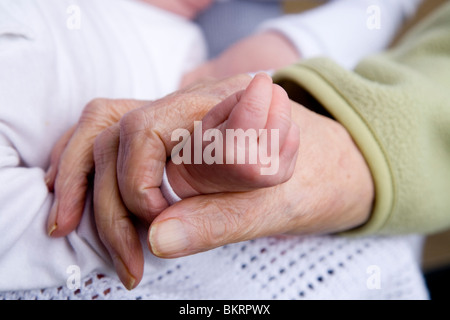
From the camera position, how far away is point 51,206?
411mm

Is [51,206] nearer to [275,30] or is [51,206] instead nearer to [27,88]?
[27,88]

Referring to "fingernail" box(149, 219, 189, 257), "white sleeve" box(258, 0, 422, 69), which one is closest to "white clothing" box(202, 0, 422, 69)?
"white sleeve" box(258, 0, 422, 69)

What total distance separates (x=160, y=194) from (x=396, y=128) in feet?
0.92

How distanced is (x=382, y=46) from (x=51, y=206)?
77cm

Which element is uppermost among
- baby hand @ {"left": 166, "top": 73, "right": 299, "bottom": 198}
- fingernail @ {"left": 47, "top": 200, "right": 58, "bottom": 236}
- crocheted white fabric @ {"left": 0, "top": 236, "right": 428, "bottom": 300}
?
baby hand @ {"left": 166, "top": 73, "right": 299, "bottom": 198}

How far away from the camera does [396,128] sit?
17.3 inches

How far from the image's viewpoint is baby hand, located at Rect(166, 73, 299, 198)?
282 millimetres

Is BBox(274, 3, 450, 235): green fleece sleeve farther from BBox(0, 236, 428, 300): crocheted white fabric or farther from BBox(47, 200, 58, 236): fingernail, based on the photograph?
BBox(47, 200, 58, 236): fingernail

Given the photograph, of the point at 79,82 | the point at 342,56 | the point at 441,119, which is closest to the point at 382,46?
the point at 342,56

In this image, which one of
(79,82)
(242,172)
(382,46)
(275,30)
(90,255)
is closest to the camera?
(242,172)

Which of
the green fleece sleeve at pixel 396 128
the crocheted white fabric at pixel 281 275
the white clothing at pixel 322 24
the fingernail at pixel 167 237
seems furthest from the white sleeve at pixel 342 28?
the fingernail at pixel 167 237

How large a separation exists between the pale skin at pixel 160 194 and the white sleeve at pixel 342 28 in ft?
0.98

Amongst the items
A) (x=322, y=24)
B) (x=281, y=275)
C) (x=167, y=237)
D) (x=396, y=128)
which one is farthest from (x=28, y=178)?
(x=322, y=24)

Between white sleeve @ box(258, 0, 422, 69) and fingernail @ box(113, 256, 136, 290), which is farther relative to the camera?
white sleeve @ box(258, 0, 422, 69)
